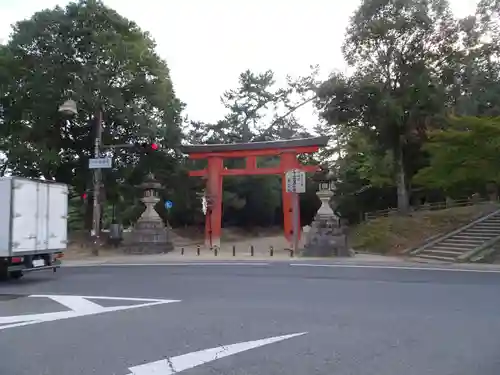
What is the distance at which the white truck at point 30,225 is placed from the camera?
13.1 metres

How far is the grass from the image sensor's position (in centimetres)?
2608

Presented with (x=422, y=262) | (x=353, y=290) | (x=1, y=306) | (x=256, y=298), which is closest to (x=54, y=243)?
(x=1, y=306)

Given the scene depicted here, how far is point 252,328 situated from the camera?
735cm

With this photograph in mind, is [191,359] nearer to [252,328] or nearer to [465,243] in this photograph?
[252,328]

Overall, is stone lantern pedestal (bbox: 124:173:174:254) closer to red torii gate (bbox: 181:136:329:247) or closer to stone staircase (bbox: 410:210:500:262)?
red torii gate (bbox: 181:136:329:247)

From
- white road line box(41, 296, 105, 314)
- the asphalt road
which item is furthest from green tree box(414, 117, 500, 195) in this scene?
white road line box(41, 296, 105, 314)

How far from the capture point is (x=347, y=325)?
7660 millimetres

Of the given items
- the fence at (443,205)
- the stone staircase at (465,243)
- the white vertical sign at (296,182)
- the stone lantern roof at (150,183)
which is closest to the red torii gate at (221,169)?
the stone lantern roof at (150,183)

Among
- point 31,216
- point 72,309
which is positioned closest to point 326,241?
point 31,216

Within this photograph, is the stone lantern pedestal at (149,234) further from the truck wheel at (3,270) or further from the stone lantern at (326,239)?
the truck wheel at (3,270)

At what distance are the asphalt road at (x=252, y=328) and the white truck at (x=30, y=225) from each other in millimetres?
711

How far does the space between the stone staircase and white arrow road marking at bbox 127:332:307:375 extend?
54.2 feet

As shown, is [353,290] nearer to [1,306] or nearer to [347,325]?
[347,325]

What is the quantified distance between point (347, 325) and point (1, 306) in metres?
6.23
